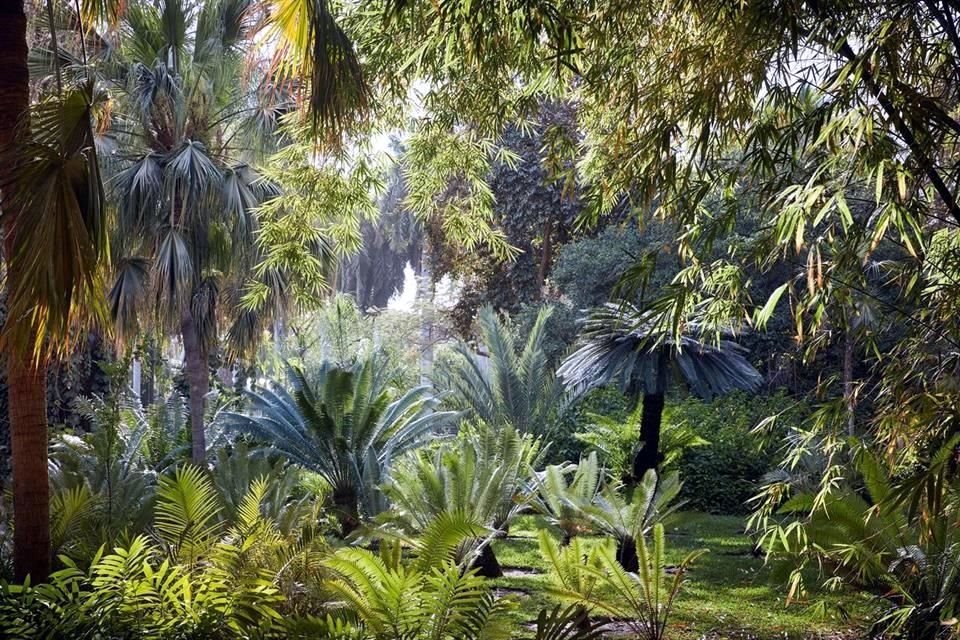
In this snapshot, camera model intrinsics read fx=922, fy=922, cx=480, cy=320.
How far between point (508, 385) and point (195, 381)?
19.0ft

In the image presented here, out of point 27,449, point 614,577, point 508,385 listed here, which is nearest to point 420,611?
point 27,449

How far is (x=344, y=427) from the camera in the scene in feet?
36.2

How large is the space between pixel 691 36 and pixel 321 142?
212 centimetres

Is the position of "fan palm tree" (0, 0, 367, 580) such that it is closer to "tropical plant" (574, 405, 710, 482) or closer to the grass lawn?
the grass lawn

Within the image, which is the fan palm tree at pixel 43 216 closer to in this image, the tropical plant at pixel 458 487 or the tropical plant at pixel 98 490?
the tropical plant at pixel 98 490

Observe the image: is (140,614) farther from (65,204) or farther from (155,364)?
(155,364)

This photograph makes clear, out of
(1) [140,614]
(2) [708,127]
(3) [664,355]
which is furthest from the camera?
(3) [664,355]

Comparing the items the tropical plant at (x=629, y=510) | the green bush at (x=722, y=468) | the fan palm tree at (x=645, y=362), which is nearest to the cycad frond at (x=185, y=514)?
the tropical plant at (x=629, y=510)

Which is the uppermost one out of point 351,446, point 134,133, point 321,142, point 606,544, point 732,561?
point 134,133

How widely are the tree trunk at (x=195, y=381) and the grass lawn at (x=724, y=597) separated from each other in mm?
3999

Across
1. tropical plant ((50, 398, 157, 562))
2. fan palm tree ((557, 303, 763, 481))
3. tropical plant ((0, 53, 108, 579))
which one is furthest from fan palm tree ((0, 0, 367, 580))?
fan palm tree ((557, 303, 763, 481))

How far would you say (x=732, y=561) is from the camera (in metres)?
10.6

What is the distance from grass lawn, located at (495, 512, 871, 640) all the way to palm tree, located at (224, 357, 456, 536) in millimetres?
1811

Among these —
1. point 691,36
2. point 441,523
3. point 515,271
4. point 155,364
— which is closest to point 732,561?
point 441,523
